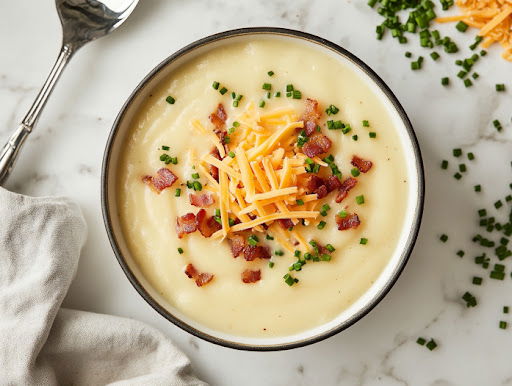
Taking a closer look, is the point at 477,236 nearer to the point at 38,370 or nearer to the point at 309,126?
the point at 309,126

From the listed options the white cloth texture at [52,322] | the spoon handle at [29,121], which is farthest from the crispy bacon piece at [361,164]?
the spoon handle at [29,121]

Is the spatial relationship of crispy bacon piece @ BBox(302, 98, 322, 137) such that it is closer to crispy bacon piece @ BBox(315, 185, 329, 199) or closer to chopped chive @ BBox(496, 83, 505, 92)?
crispy bacon piece @ BBox(315, 185, 329, 199)

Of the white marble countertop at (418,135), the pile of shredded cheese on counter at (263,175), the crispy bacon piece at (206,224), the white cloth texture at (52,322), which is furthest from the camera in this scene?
the white marble countertop at (418,135)

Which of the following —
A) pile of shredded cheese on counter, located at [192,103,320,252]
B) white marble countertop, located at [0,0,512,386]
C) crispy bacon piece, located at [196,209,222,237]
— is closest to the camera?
pile of shredded cheese on counter, located at [192,103,320,252]

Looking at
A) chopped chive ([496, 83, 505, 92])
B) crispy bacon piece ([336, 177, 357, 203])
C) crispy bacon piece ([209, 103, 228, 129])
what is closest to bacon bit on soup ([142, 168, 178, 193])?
crispy bacon piece ([209, 103, 228, 129])

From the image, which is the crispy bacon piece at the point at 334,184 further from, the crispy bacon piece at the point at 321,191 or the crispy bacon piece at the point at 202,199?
the crispy bacon piece at the point at 202,199
